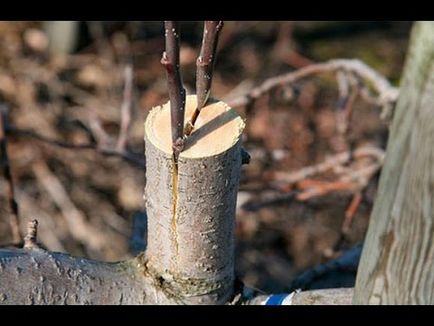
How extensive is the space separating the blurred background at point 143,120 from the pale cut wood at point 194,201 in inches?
31.5

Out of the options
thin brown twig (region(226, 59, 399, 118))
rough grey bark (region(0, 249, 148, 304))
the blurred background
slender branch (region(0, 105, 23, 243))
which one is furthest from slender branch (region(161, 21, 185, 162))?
the blurred background

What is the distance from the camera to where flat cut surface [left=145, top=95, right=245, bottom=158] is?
1.05m

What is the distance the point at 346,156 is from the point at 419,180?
1254mm

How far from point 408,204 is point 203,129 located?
0.35 metres

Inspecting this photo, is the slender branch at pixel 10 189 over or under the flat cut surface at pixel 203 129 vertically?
under

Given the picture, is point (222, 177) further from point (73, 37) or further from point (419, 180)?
point (73, 37)

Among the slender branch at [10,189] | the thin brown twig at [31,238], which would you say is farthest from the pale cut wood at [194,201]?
the slender branch at [10,189]

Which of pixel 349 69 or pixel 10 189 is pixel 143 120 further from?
pixel 10 189

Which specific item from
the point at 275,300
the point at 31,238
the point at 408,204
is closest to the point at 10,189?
the point at 31,238

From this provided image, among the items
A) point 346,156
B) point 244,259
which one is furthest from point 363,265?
point 244,259

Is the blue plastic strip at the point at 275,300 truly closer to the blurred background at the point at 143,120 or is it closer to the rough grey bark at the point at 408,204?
the rough grey bark at the point at 408,204

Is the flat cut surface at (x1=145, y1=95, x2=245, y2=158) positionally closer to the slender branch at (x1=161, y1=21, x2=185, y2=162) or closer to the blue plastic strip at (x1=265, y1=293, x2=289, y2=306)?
the slender branch at (x1=161, y1=21, x2=185, y2=162)

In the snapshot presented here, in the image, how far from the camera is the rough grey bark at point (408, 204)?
0.75 m

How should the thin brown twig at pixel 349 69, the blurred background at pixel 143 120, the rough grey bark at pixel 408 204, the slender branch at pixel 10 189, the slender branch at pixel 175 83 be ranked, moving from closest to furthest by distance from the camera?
1. the rough grey bark at pixel 408 204
2. the slender branch at pixel 175 83
3. the slender branch at pixel 10 189
4. the thin brown twig at pixel 349 69
5. the blurred background at pixel 143 120
